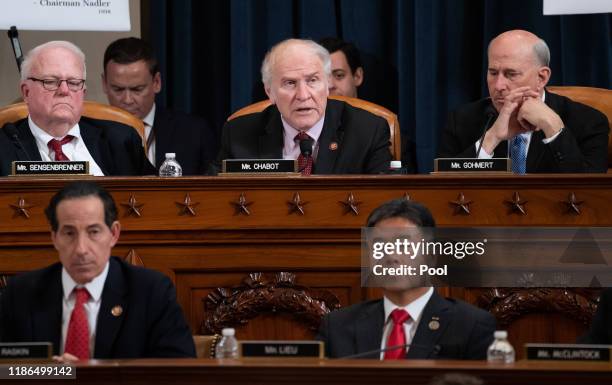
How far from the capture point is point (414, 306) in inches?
140

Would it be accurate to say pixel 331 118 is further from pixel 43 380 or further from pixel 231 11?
pixel 43 380

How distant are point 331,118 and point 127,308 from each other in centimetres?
153

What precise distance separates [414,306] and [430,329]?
0.10 metres

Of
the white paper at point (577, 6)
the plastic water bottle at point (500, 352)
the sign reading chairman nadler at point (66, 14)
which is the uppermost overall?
the sign reading chairman nadler at point (66, 14)

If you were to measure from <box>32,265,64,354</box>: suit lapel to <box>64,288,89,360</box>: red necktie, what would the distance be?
4 centimetres

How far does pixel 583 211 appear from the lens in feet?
13.6

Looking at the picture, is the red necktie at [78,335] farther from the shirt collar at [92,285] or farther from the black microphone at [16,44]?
the black microphone at [16,44]

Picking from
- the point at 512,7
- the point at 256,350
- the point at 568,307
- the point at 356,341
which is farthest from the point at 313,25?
the point at 256,350

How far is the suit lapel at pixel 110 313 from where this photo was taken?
11.7 feet

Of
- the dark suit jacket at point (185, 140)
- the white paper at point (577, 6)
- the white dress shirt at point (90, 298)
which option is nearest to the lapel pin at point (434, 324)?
the white dress shirt at point (90, 298)

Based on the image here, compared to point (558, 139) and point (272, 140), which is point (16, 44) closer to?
point (272, 140)

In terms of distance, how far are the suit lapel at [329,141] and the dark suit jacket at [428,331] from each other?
46.5 inches

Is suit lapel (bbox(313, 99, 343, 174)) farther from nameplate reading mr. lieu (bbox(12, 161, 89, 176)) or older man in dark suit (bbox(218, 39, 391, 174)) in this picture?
nameplate reading mr. lieu (bbox(12, 161, 89, 176))

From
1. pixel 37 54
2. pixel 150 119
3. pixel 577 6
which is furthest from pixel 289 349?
pixel 150 119
